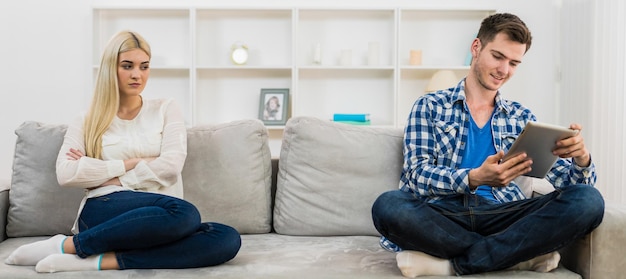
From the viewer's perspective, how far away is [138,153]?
2303mm

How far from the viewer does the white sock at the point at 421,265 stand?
191 centimetres

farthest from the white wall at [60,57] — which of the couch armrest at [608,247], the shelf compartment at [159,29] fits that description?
the couch armrest at [608,247]

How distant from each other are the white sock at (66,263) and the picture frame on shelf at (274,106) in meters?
2.93

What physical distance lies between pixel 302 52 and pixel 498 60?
9.63 ft

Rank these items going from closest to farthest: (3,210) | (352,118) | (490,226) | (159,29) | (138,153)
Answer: (490,226) → (138,153) → (3,210) → (352,118) → (159,29)

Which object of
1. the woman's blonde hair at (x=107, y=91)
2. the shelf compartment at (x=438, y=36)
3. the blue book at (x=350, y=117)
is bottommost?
the blue book at (x=350, y=117)

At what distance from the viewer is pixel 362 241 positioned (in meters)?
2.34

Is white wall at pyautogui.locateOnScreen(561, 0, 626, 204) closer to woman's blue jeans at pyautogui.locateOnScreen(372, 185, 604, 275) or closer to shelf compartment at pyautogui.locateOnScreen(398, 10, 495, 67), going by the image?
shelf compartment at pyautogui.locateOnScreen(398, 10, 495, 67)

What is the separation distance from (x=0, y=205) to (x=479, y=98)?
1.74 m

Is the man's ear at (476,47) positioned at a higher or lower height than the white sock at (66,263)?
higher

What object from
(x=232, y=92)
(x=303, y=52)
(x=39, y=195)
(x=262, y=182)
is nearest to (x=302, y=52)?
(x=303, y=52)

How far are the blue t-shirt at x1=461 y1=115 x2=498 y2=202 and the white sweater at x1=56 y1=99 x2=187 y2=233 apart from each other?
959 mm

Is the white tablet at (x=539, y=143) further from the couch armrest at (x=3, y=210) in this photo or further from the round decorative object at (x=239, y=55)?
the round decorative object at (x=239, y=55)

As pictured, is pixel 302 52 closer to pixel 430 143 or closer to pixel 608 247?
pixel 430 143
